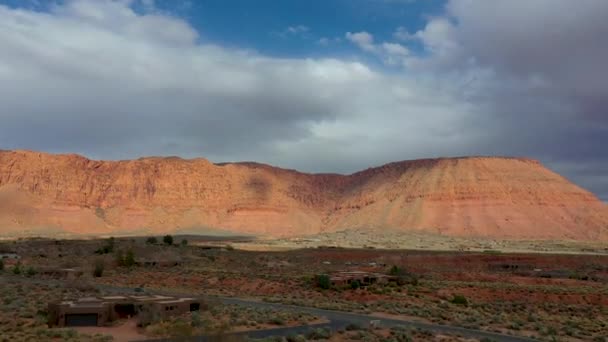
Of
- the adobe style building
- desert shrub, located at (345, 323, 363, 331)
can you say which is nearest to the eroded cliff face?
desert shrub, located at (345, 323, 363, 331)

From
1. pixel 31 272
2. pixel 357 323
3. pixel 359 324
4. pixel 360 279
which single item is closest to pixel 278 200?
pixel 31 272

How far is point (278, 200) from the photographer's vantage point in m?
169

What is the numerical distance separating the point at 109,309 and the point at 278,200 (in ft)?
481

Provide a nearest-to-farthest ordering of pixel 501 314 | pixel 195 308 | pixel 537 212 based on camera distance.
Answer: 1. pixel 195 308
2. pixel 501 314
3. pixel 537 212

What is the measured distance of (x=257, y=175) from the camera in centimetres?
17962

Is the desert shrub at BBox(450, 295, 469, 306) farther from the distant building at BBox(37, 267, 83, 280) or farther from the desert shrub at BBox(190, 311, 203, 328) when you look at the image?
the distant building at BBox(37, 267, 83, 280)

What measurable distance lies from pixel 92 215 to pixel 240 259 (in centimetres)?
9608

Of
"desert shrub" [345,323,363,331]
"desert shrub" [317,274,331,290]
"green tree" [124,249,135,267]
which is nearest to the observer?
"desert shrub" [345,323,363,331]

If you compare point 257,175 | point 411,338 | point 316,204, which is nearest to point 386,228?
point 316,204

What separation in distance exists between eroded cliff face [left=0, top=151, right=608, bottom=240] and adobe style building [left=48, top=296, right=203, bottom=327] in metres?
113

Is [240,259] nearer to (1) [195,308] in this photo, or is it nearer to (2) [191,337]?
(1) [195,308]

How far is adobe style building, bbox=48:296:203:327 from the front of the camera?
837 inches

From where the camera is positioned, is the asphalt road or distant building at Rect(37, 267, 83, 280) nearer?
the asphalt road

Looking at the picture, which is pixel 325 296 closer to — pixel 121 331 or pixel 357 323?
pixel 357 323
